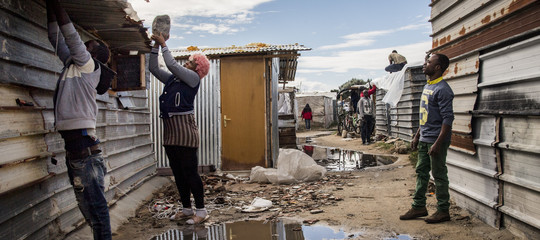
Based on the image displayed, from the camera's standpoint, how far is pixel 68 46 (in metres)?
2.92

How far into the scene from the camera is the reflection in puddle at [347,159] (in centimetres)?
980

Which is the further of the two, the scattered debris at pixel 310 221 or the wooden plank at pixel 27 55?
the scattered debris at pixel 310 221

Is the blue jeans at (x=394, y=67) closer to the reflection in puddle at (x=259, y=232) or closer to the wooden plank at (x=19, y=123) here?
the reflection in puddle at (x=259, y=232)

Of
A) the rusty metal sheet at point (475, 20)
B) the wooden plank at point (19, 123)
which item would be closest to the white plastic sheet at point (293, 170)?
the rusty metal sheet at point (475, 20)

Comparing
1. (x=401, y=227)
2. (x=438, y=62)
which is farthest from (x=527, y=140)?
(x=401, y=227)

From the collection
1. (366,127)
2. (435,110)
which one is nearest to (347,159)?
(366,127)

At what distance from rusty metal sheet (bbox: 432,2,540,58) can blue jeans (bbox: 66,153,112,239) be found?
3855mm

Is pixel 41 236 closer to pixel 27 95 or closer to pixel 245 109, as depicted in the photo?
pixel 27 95

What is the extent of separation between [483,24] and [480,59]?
39 cm

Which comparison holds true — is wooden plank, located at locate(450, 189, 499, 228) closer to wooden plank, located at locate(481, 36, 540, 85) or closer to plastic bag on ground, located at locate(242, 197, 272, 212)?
wooden plank, located at locate(481, 36, 540, 85)

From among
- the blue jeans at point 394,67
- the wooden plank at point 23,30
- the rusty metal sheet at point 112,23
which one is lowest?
the wooden plank at point 23,30

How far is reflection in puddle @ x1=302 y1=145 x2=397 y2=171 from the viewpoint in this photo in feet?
32.2

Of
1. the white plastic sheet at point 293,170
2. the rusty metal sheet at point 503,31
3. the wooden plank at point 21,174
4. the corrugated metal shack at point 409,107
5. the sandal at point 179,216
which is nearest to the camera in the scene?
the wooden plank at point 21,174

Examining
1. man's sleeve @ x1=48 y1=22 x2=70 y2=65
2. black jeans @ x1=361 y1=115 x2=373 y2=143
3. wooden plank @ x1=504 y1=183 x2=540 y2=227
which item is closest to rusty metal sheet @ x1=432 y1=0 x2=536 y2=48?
wooden plank @ x1=504 y1=183 x2=540 y2=227
